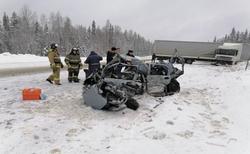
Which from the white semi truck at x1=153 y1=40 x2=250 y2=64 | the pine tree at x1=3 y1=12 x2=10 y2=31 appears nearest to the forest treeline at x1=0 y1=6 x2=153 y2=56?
the pine tree at x1=3 y1=12 x2=10 y2=31

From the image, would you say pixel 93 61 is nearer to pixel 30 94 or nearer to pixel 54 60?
pixel 54 60

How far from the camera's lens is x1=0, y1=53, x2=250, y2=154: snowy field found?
5.34 metres

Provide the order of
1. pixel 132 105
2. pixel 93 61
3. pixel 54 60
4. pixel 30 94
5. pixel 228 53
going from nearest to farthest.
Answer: pixel 132 105, pixel 30 94, pixel 54 60, pixel 93 61, pixel 228 53

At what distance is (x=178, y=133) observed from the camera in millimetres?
6262

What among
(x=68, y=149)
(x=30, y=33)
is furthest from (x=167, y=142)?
(x=30, y=33)

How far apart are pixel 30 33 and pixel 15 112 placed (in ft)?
217

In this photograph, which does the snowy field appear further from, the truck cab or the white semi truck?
the white semi truck

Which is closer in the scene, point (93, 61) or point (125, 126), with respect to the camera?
point (125, 126)

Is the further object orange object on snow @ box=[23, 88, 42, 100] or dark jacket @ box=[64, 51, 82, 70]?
dark jacket @ box=[64, 51, 82, 70]

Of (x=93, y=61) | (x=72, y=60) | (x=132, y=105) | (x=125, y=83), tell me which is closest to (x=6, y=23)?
(x=72, y=60)

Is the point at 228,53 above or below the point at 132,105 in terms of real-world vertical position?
above

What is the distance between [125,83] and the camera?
26.1 feet

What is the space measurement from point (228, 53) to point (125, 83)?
89.8 ft

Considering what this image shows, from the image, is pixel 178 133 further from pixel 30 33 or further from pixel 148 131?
pixel 30 33
